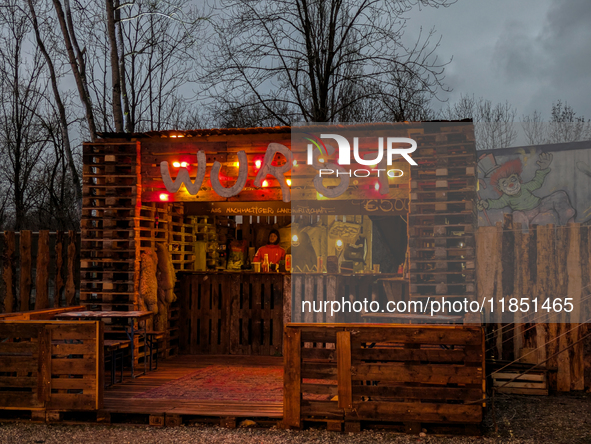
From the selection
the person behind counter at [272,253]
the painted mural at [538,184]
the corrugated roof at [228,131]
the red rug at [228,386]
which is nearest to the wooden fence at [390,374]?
the red rug at [228,386]

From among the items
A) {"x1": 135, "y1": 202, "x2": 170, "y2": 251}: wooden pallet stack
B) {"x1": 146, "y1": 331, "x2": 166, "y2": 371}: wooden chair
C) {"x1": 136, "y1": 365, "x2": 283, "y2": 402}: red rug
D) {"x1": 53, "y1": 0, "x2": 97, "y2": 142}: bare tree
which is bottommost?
{"x1": 136, "y1": 365, "x2": 283, "y2": 402}: red rug

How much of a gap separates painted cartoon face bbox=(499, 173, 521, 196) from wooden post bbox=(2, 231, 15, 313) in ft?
46.3

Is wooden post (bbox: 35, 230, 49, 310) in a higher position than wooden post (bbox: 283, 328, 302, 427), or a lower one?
higher

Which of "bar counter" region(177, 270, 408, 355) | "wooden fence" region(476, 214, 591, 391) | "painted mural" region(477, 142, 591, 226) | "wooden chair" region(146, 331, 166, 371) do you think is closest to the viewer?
"wooden fence" region(476, 214, 591, 391)

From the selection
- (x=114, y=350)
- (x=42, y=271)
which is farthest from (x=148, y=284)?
(x=42, y=271)

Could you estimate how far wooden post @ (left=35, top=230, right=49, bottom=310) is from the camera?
436 inches

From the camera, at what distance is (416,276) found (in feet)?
30.1

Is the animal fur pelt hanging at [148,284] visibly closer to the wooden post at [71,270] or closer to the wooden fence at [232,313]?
the wooden fence at [232,313]

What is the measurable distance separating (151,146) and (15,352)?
4.26 meters

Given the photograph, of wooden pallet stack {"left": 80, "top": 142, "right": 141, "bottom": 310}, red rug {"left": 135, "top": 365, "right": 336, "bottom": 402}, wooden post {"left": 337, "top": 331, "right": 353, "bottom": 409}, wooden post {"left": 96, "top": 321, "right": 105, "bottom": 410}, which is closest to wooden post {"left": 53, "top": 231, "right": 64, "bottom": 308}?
wooden pallet stack {"left": 80, "top": 142, "right": 141, "bottom": 310}

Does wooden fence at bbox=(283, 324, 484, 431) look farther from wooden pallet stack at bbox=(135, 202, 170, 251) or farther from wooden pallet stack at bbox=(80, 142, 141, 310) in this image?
wooden pallet stack at bbox=(135, 202, 170, 251)

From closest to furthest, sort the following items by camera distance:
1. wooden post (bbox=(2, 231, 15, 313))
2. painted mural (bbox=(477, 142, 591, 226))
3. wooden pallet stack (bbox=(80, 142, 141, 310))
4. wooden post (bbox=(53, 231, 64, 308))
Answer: wooden pallet stack (bbox=(80, 142, 141, 310))
wooden post (bbox=(53, 231, 64, 308))
wooden post (bbox=(2, 231, 15, 313))
painted mural (bbox=(477, 142, 591, 226))

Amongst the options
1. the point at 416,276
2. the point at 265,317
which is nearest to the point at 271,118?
the point at 265,317

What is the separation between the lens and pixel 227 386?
26.9 ft
